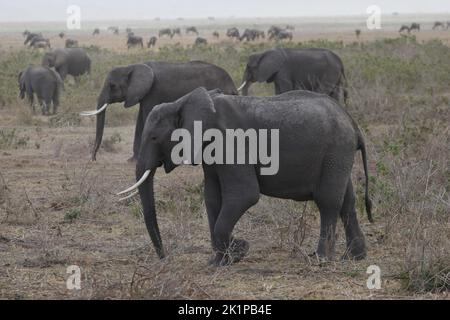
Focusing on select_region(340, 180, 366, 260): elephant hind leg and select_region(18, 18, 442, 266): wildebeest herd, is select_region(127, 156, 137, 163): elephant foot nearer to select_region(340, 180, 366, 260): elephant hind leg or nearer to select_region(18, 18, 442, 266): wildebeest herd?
select_region(18, 18, 442, 266): wildebeest herd

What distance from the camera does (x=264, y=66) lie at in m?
17.6

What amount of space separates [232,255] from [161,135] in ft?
3.46

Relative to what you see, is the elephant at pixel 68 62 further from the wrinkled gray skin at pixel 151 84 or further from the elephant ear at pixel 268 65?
the wrinkled gray skin at pixel 151 84

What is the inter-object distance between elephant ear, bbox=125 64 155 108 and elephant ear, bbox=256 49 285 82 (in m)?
4.39

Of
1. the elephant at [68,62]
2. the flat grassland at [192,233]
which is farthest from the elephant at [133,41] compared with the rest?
the flat grassland at [192,233]

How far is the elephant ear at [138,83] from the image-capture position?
43.7 ft

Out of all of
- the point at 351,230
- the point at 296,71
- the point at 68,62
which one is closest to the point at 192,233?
the point at 351,230

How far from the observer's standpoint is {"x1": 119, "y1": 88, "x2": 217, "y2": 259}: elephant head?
24.7 feet

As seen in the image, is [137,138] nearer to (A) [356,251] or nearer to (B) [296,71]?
(B) [296,71]

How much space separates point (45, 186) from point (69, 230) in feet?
7.94

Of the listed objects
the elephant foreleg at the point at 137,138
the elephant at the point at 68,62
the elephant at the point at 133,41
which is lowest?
the elephant at the point at 133,41

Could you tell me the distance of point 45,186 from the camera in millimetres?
11258

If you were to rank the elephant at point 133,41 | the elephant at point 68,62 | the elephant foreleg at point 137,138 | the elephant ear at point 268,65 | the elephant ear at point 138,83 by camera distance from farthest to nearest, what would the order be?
the elephant at point 133,41 < the elephant at point 68,62 < the elephant ear at point 268,65 < the elephant ear at point 138,83 < the elephant foreleg at point 137,138

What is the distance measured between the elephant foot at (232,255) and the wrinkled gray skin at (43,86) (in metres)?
12.7
